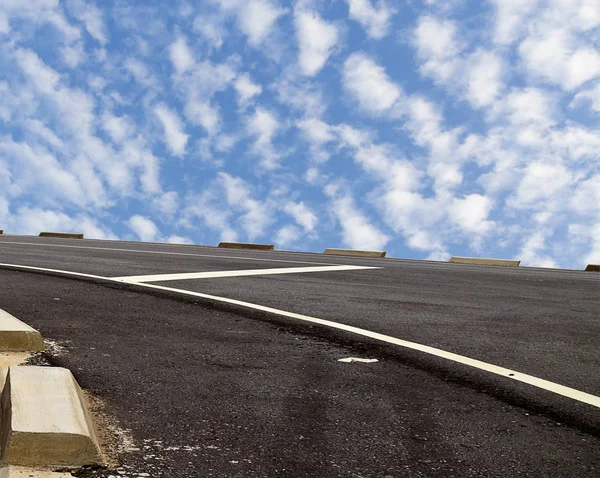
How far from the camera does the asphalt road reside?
3.31 meters

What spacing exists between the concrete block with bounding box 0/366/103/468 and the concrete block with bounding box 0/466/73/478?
1.7 inches

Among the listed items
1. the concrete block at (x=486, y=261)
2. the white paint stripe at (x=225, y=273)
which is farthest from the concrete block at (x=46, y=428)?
the concrete block at (x=486, y=261)

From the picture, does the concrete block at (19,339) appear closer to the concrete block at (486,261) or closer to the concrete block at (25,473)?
the concrete block at (25,473)

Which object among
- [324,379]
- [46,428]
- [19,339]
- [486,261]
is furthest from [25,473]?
[486,261]

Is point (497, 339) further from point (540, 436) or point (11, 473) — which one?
point (11, 473)

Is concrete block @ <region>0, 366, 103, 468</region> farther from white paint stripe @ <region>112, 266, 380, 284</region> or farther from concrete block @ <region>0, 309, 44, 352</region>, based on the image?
white paint stripe @ <region>112, 266, 380, 284</region>

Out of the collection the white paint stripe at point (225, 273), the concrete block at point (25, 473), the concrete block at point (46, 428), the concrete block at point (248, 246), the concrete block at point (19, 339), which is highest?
the concrete block at point (248, 246)

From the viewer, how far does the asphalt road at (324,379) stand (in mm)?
3312

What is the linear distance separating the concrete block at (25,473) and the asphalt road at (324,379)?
0.45 feet

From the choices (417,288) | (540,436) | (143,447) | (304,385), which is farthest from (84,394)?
(417,288)

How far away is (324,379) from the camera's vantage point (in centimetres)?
461

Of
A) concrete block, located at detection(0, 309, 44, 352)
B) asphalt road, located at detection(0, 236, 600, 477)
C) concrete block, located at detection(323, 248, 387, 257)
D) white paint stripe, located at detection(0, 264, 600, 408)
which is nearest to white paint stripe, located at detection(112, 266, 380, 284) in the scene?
asphalt road, located at detection(0, 236, 600, 477)

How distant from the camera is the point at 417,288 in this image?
32.4 feet

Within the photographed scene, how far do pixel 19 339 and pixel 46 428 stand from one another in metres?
2.05
